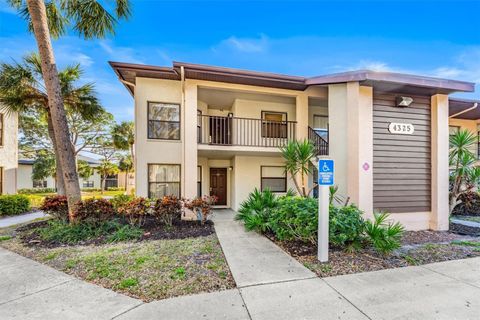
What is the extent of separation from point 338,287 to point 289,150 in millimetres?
4586

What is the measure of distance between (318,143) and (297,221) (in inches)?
218

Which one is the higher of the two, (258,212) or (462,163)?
(462,163)

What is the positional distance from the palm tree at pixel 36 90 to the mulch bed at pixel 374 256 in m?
8.99

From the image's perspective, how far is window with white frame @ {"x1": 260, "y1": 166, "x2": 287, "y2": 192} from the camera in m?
11.2

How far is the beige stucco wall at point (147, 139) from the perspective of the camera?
29.3 feet

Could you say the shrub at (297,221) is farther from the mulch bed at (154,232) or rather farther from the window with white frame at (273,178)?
the window with white frame at (273,178)

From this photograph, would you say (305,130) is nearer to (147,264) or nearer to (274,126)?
(274,126)

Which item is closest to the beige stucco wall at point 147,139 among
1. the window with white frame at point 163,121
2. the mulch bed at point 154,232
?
the window with white frame at point 163,121

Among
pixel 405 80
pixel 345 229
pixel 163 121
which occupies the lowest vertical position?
pixel 345 229

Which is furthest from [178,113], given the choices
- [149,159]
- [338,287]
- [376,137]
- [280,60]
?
[338,287]

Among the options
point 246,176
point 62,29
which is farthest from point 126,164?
point 246,176

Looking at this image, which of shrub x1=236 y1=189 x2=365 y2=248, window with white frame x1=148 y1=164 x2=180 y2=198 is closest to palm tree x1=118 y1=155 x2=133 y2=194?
window with white frame x1=148 y1=164 x2=180 y2=198

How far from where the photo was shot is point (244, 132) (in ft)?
34.6

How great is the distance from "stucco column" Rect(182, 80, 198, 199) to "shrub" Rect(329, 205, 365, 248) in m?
5.13
